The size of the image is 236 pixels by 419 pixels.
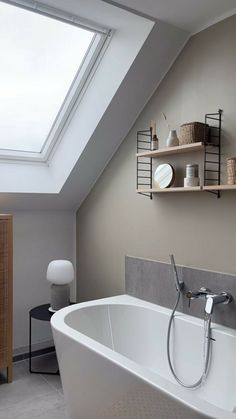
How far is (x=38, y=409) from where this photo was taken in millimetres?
2520

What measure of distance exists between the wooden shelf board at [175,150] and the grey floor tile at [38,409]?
6.08 ft

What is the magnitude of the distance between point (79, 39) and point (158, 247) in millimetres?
1616

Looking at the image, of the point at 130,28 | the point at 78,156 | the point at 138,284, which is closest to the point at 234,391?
the point at 138,284

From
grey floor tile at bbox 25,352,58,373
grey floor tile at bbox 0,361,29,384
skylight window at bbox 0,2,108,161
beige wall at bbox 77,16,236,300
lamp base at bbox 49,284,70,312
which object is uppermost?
skylight window at bbox 0,2,108,161

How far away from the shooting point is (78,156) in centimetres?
Result: 304

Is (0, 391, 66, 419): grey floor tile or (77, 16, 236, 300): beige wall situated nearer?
(77, 16, 236, 300): beige wall

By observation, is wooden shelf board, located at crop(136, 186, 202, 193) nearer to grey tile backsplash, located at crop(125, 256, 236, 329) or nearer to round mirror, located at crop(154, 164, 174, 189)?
round mirror, located at crop(154, 164, 174, 189)

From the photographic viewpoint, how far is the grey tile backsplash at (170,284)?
7.29ft

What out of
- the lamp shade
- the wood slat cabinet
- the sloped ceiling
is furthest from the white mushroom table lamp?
the sloped ceiling

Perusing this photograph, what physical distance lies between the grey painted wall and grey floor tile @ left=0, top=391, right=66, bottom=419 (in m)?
0.77

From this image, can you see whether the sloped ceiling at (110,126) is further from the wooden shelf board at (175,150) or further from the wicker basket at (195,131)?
the wicker basket at (195,131)

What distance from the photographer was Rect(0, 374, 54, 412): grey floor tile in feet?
8.58

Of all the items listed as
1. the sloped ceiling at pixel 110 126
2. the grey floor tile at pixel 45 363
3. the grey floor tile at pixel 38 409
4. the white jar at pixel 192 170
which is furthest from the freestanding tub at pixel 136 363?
the sloped ceiling at pixel 110 126

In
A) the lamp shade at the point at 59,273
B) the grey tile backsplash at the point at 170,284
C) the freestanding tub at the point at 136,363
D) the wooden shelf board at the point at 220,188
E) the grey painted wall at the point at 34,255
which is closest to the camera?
A: the freestanding tub at the point at 136,363
